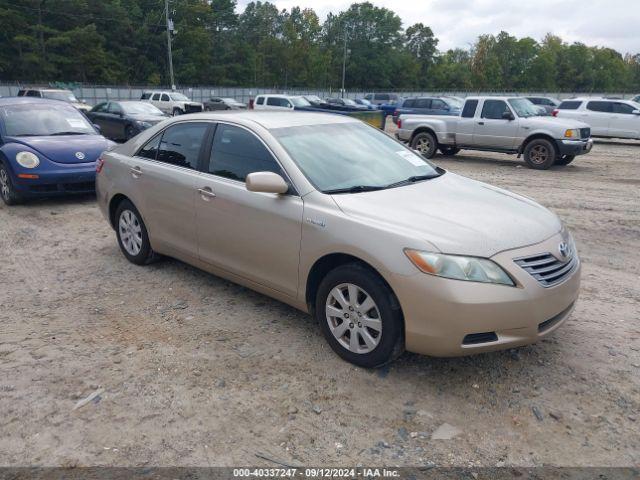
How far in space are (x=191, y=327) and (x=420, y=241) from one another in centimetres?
204

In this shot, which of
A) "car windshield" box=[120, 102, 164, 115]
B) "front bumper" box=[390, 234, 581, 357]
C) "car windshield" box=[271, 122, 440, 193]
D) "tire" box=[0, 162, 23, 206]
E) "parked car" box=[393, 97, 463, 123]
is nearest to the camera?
"front bumper" box=[390, 234, 581, 357]

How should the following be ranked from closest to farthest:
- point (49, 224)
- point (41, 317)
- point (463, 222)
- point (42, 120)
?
1. point (463, 222)
2. point (41, 317)
3. point (49, 224)
4. point (42, 120)

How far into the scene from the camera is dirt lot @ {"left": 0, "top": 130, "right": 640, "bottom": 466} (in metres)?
2.79

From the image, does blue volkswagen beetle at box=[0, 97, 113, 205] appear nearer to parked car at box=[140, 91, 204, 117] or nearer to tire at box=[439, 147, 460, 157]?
tire at box=[439, 147, 460, 157]

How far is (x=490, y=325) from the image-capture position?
305cm

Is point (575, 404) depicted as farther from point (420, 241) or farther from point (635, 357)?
point (420, 241)

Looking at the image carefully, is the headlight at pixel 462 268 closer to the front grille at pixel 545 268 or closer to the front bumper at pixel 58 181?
the front grille at pixel 545 268

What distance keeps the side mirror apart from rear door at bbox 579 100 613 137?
1881 cm

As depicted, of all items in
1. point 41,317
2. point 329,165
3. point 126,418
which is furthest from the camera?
point 41,317

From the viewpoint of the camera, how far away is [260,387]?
335cm

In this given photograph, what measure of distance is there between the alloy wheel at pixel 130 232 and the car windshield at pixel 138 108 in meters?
13.1

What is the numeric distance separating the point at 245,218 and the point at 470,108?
1183 cm

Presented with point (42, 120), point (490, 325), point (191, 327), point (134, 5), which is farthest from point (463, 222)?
point (134, 5)

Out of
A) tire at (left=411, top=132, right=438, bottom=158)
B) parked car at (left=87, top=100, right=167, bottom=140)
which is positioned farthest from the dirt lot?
parked car at (left=87, top=100, right=167, bottom=140)
